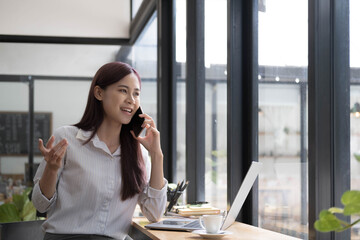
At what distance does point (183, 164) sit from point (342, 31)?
2193 mm

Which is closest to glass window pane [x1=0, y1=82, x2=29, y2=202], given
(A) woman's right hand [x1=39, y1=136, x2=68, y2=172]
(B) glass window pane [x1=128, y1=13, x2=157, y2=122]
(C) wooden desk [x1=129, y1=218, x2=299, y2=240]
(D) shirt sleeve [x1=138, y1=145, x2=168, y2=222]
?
(B) glass window pane [x1=128, y1=13, x2=157, y2=122]

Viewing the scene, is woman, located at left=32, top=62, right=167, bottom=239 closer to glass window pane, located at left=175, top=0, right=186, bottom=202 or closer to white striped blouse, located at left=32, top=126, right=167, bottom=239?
white striped blouse, located at left=32, top=126, right=167, bottom=239

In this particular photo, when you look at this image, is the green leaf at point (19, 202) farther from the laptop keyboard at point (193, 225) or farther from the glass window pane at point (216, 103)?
the laptop keyboard at point (193, 225)

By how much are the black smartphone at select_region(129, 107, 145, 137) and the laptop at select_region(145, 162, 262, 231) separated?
0.41 m

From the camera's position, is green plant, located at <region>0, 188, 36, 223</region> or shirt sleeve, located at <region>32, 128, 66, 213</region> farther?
green plant, located at <region>0, 188, 36, 223</region>

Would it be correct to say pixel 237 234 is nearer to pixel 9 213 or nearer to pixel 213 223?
pixel 213 223

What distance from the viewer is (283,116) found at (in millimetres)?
2305

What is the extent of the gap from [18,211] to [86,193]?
2.49m

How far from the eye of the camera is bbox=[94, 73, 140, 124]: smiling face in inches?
90.1

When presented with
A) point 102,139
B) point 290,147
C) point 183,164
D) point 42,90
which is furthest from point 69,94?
point 290,147

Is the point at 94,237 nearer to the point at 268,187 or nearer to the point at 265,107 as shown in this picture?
the point at 268,187

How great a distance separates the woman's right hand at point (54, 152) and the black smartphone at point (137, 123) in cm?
43

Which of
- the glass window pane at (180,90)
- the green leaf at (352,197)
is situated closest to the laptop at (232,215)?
the green leaf at (352,197)

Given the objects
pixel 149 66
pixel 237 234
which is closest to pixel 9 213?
pixel 149 66
